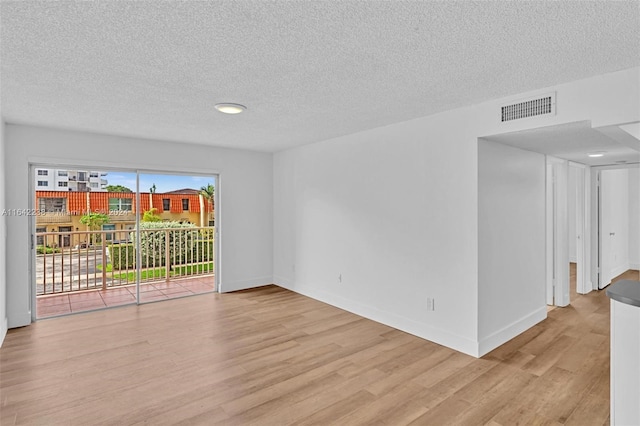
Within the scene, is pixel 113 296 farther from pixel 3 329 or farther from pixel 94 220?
pixel 3 329

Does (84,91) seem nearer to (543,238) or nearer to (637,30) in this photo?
(637,30)

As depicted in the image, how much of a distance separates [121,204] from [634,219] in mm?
9739

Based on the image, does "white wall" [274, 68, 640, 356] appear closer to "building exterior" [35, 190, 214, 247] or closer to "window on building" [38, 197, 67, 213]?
"building exterior" [35, 190, 214, 247]

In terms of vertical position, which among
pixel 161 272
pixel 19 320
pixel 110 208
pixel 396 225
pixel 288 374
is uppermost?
pixel 110 208

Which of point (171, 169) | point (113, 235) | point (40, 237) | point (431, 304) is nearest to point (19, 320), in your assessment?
point (40, 237)

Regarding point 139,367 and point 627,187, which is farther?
point 627,187

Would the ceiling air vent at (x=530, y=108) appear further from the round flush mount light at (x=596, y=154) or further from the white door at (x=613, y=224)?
the white door at (x=613, y=224)

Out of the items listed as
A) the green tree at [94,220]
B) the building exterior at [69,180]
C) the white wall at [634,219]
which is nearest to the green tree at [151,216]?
the green tree at [94,220]

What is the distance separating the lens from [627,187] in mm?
7059

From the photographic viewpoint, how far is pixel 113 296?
5312mm

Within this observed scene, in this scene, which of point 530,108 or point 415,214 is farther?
point 415,214

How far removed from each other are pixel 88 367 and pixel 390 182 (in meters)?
3.54

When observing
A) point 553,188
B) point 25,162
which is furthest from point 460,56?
point 25,162

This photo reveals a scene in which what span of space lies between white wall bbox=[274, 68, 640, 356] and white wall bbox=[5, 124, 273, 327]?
3.36 feet
